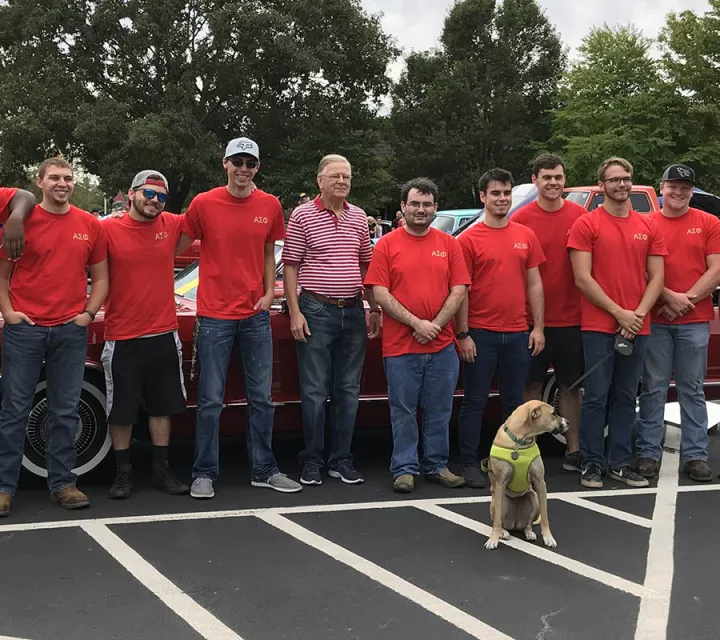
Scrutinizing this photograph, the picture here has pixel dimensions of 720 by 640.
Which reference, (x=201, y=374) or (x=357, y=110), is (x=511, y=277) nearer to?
(x=201, y=374)

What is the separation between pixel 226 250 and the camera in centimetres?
474

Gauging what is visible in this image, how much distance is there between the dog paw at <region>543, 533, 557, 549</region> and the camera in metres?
4.06

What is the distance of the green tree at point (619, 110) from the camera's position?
96.6 feet

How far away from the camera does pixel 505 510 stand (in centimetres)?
415

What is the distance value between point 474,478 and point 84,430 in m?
2.54

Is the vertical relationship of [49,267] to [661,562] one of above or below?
A: above

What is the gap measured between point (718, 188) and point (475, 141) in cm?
1217

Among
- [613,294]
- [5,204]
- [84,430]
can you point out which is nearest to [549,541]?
[613,294]

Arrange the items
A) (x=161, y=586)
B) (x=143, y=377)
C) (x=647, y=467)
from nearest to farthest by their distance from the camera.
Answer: (x=161, y=586)
(x=143, y=377)
(x=647, y=467)

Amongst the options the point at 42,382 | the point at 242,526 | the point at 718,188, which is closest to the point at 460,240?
the point at 242,526

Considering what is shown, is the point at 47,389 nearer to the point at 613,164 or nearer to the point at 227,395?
the point at 227,395

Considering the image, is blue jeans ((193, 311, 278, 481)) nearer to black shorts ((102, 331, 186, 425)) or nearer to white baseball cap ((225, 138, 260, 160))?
black shorts ((102, 331, 186, 425))

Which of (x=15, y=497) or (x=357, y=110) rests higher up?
(x=357, y=110)

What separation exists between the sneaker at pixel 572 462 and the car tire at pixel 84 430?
315 centimetres
